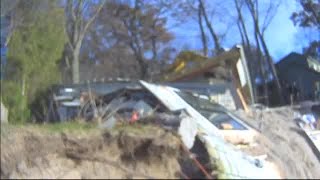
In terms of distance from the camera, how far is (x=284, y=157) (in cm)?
1301

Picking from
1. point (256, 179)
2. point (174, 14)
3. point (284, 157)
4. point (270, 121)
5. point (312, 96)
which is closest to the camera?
point (256, 179)

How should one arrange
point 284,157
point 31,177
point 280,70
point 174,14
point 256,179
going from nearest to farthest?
point 31,177 < point 256,179 < point 284,157 < point 174,14 < point 280,70

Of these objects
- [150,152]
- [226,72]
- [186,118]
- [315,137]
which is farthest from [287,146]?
[226,72]

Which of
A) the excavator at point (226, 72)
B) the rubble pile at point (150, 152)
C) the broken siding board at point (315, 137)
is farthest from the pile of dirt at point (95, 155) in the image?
the excavator at point (226, 72)

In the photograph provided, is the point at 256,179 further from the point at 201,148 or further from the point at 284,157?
the point at 284,157

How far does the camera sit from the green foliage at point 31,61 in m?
11.4

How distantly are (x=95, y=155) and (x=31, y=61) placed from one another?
14.6ft

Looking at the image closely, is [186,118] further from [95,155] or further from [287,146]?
[287,146]

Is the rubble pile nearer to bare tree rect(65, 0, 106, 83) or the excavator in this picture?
the excavator

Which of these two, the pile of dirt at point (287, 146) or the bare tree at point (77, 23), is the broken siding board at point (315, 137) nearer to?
the pile of dirt at point (287, 146)

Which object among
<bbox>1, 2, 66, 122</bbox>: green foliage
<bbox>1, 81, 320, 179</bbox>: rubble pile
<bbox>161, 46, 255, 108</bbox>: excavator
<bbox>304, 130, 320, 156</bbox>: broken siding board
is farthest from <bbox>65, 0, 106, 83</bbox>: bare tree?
<bbox>1, 81, 320, 179</bbox>: rubble pile

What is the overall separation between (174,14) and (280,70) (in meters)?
9.26

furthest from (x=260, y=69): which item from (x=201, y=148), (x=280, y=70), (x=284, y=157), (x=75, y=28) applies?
(x=201, y=148)

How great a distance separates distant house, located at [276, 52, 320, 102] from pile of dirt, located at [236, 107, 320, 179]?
2186cm
